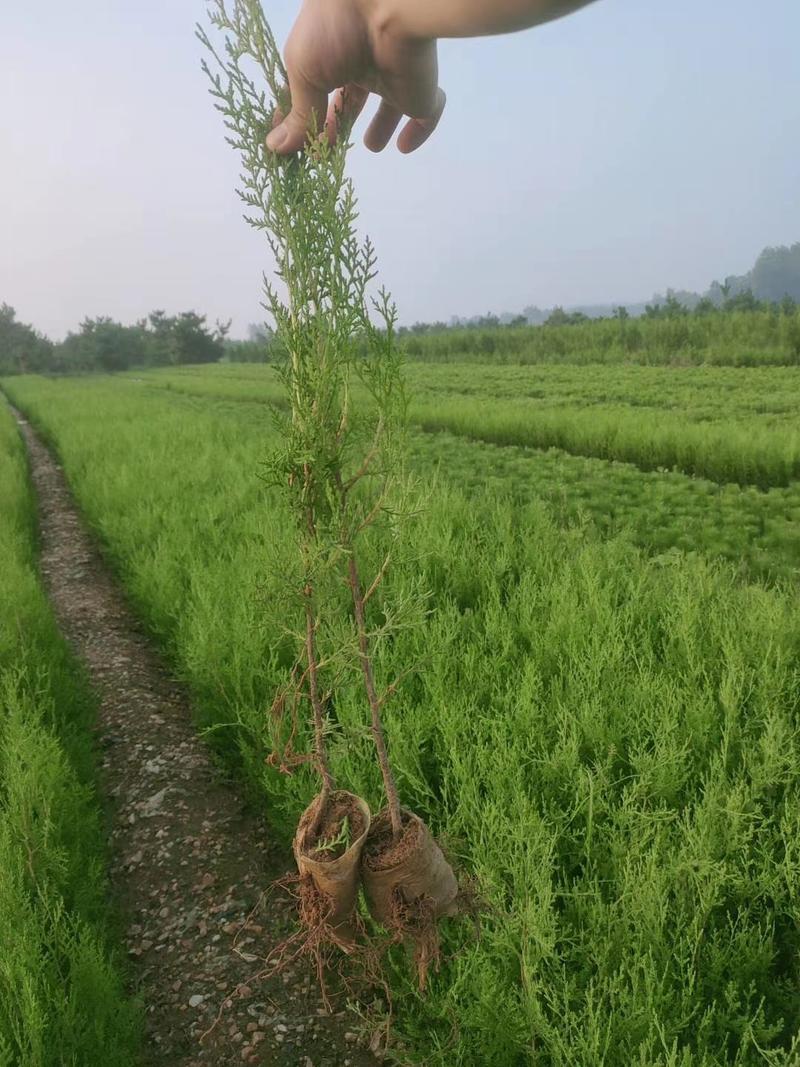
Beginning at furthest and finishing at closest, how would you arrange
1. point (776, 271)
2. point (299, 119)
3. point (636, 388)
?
point (776, 271) < point (636, 388) < point (299, 119)

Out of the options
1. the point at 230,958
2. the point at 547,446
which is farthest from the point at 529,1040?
the point at 547,446

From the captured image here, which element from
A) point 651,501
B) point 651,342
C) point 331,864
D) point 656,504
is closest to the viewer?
point 331,864

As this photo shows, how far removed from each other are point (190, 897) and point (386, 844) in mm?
1365

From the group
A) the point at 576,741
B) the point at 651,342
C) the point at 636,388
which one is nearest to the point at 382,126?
the point at 576,741

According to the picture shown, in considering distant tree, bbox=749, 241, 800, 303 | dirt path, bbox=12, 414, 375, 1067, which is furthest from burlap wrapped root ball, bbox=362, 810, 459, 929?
distant tree, bbox=749, 241, 800, 303

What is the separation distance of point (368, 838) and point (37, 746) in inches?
68.5

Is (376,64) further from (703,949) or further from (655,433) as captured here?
(655,433)

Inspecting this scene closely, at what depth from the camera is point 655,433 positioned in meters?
8.93

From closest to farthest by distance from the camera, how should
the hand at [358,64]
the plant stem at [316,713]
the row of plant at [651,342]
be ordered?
1. the hand at [358,64]
2. the plant stem at [316,713]
3. the row of plant at [651,342]

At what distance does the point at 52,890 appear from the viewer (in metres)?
2.26

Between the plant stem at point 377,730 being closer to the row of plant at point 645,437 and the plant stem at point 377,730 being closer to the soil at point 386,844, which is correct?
the soil at point 386,844

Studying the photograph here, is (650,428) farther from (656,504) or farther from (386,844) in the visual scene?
(386,844)

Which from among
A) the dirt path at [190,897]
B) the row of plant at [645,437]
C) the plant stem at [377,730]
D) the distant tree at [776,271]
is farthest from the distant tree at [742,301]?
the distant tree at [776,271]

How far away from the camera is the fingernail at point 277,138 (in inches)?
57.1
